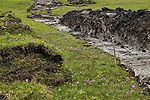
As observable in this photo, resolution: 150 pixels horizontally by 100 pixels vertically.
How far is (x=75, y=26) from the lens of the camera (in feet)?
102

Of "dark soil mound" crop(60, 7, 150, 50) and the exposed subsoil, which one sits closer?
the exposed subsoil

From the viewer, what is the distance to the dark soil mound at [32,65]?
334 inches

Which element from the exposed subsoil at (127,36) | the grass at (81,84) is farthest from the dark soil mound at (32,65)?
the exposed subsoil at (127,36)

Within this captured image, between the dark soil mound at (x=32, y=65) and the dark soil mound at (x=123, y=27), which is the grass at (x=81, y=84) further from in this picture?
the dark soil mound at (x=123, y=27)

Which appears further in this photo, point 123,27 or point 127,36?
point 123,27

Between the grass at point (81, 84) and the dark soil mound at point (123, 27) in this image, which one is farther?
the dark soil mound at point (123, 27)

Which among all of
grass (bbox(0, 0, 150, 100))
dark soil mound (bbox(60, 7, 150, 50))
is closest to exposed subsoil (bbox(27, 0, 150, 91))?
dark soil mound (bbox(60, 7, 150, 50))

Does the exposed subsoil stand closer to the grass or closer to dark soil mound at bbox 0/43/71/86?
the grass

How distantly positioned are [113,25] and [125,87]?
1530cm

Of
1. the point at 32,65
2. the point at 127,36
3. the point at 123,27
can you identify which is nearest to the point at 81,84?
the point at 32,65

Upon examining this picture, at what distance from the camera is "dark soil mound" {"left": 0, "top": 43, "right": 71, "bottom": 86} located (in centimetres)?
848

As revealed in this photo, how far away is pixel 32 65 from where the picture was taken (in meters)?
9.87

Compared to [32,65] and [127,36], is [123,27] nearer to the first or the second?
[127,36]

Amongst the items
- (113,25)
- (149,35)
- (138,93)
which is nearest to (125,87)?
(138,93)
